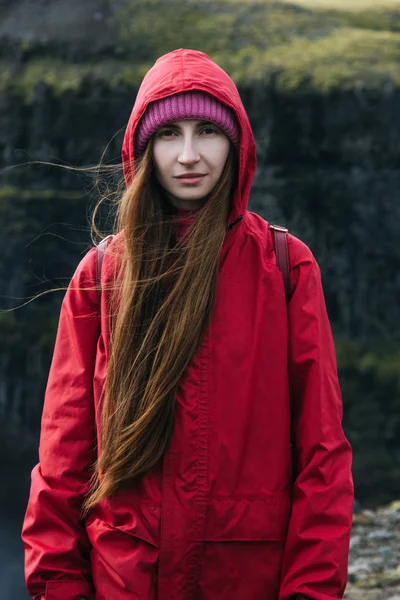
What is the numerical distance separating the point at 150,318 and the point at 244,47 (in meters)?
9.64

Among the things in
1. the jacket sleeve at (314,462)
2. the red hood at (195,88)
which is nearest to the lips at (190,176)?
the red hood at (195,88)

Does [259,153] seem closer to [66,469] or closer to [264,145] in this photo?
[264,145]

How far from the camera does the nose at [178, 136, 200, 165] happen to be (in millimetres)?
2855

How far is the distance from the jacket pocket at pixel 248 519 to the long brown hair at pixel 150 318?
0.75 ft

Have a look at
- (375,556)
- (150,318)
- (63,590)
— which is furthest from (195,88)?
(375,556)

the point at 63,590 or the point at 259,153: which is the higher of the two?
the point at 259,153

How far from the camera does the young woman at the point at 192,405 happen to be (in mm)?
2738

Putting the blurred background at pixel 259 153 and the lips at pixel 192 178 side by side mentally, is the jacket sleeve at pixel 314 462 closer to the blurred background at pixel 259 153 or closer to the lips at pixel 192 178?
the lips at pixel 192 178

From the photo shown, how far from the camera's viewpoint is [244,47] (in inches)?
474

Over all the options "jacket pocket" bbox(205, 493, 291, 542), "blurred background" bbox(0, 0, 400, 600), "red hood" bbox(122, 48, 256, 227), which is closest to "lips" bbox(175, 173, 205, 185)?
"red hood" bbox(122, 48, 256, 227)

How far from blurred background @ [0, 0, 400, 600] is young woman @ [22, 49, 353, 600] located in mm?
8462

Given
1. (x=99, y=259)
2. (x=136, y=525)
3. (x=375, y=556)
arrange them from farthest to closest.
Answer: (x=375, y=556), (x=99, y=259), (x=136, y=525)

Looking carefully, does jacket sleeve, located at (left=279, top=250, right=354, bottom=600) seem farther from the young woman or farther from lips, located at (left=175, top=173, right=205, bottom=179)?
lips, located at (left=175, top=173, right=205, bottom=179)

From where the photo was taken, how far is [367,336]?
12.6 metres
